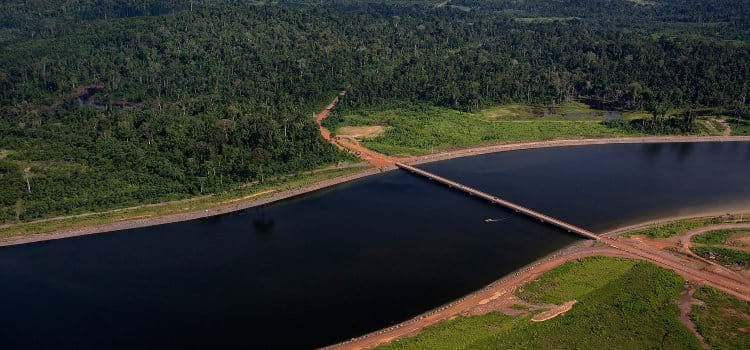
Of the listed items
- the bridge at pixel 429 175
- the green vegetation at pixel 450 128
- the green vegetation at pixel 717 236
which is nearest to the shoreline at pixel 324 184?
the green vegetation at pixel 450 128

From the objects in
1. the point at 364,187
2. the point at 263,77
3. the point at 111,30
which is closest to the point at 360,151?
the point at 364,187

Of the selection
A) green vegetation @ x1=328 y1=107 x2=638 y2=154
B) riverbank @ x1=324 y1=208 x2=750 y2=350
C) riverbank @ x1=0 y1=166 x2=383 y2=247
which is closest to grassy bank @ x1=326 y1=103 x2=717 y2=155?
green vegetation @ x1=328 y1=107 x2=638 y2=154

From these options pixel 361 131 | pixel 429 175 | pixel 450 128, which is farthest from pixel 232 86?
pixel 429 175

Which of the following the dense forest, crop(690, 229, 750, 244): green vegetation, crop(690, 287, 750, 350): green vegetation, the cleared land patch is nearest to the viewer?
crop(690, 287, 750, 350): green vegetation

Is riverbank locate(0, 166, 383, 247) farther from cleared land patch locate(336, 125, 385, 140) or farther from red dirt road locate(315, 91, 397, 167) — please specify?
cleared land patch locate(336, 125, 385, 140)

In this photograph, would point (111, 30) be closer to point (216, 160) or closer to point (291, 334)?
point (216, 160)

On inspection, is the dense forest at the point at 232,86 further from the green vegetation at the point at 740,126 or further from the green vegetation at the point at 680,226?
the green vegetation at the point at 680,226
